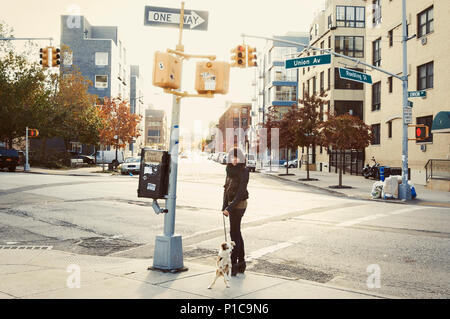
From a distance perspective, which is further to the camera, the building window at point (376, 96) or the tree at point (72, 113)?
the tree at point (72, 113)

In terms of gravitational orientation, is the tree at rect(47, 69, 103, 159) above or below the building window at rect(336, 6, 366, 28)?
below

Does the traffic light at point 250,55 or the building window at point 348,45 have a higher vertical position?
the building window at point 348,45

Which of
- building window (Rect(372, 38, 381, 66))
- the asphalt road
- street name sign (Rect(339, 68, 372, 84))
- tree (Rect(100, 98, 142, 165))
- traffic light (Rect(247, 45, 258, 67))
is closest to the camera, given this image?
the asphalt road

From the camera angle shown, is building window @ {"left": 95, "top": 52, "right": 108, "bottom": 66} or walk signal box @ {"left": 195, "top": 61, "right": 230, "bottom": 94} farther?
building window @ {"left": 95, "top": 52, "right": 108, "bottom": 66}

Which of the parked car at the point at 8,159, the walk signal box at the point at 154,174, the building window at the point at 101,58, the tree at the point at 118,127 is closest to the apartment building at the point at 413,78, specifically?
the walk signal box at the point at 154,174

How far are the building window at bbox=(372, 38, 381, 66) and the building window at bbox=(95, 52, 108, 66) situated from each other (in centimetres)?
4253

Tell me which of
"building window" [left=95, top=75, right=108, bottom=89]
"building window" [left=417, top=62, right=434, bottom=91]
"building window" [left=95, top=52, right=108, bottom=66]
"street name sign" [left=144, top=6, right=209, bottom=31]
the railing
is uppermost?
"building window" [left=95, top=52, right=108, bottom=66]

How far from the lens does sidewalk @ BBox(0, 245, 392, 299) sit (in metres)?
5.50

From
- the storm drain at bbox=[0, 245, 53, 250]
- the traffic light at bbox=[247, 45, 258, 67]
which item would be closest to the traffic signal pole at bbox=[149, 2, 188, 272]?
the storm drain at bbox=[0, 245, 53, 250]

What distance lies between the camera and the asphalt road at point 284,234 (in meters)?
7.33

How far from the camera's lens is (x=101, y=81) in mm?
66688

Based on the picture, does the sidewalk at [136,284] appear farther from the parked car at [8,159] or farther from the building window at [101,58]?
the building window at [101,58]

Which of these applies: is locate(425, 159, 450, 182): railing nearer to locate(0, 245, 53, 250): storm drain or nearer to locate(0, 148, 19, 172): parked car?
locate(0, 245, 53, 250): storm drain

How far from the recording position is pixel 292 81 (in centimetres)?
7000
